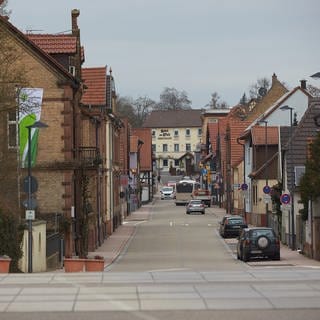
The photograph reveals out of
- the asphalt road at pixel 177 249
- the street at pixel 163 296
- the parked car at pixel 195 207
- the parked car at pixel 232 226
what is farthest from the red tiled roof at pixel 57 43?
the parked car at pixel 195 207

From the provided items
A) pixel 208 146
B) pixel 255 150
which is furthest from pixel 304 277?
pixel 208 146

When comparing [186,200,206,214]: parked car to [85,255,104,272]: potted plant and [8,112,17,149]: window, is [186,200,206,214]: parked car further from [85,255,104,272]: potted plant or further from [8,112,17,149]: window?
[85,255,104,272]: potted plant

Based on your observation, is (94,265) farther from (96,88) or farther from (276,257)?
(96,88)

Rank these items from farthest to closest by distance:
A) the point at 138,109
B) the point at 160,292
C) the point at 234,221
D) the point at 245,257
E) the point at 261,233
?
the point at 138,109
the point at 234,221
the point at 245,257
the point at 261,233
the point at 160,292

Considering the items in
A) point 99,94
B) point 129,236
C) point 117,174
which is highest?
point 99,94

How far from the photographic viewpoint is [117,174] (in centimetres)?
6644

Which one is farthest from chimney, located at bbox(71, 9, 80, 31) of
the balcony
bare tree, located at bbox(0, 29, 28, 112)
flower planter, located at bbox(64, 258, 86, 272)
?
flower planter, located at bbox(64, 258, 86, 272)

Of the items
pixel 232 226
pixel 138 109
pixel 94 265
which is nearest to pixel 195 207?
pixel 232 226

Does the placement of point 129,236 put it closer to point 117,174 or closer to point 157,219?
point 117,174

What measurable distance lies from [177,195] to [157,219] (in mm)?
34976

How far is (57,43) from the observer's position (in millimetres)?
40812

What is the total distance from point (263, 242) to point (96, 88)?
20362mm

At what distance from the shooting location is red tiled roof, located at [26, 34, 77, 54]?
4059 cm

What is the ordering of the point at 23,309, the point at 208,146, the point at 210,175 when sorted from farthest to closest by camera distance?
the point at 208,146, the point at 210,175, the point at 23,309
